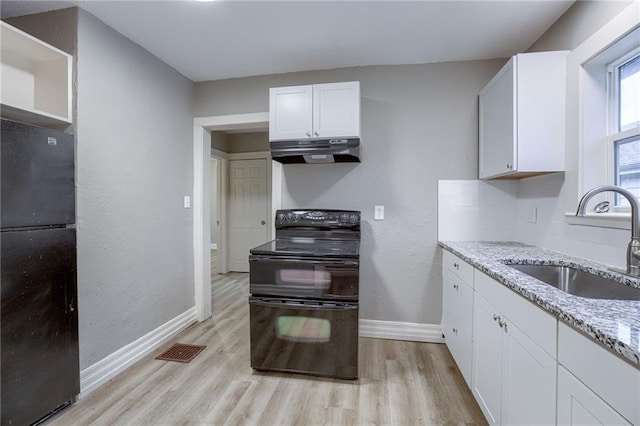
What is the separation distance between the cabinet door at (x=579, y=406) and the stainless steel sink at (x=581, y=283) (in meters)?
0.61

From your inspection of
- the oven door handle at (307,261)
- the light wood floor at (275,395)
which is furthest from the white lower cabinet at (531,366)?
the oven door handle at (307,261)

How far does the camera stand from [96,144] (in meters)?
1.88

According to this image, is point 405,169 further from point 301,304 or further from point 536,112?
point 301,304

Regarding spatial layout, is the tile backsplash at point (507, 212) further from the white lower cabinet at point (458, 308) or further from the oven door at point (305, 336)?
the oven door at point (305, 336)

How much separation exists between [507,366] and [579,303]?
496mm

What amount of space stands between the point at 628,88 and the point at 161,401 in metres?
3.14

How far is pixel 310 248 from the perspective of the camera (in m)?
2.09

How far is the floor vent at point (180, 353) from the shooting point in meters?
2.23

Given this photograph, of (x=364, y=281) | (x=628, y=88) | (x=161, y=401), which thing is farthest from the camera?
(x=364, y=281)

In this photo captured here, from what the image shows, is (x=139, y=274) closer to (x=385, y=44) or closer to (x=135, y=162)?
(x=135, y=162)

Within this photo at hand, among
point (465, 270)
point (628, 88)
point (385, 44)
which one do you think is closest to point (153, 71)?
point (385, 44)

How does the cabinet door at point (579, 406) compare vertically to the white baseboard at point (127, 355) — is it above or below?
above

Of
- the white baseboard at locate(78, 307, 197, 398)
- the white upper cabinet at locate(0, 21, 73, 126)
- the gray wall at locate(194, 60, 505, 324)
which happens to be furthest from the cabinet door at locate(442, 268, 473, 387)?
the white upper cabinet at locate(0, 21, 73, 126)

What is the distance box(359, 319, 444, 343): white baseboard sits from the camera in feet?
8.20
